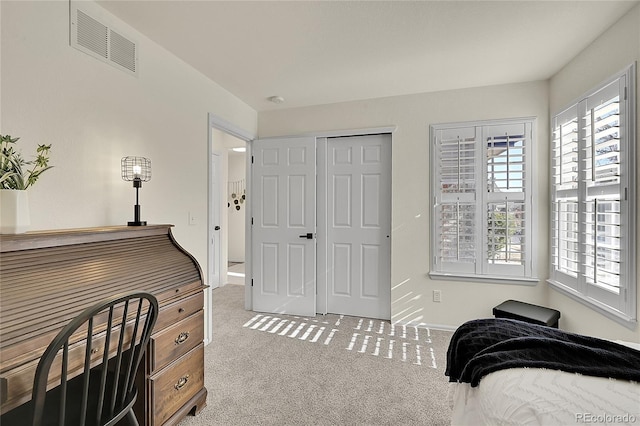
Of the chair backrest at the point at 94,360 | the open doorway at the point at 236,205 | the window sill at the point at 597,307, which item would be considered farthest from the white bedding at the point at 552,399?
the open doorway at the point at 236,205

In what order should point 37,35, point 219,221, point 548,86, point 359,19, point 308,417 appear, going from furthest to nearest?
1. point 219,221
2. point 548,86
3. point 359,19
4. point 308,417
5. point 37,35

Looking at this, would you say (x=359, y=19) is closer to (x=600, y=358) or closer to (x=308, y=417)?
(x=600, y=358)

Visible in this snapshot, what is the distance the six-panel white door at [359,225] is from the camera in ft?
12.0

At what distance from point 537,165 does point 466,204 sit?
737mm

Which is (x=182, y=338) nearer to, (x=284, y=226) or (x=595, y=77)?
(x=284, y=226)

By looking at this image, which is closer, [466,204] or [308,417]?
[308,417]

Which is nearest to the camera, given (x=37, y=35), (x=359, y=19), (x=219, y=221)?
(x=37, y=35)

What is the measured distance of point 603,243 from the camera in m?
2.22

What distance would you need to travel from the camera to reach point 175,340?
1800 mm

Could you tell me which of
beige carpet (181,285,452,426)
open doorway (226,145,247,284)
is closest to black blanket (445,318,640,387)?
beige carpet (181,285,452,426)

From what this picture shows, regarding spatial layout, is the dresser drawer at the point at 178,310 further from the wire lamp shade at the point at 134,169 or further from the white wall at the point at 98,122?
the wire lamp shade at the point at 134,169

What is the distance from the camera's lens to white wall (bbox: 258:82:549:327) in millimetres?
3166

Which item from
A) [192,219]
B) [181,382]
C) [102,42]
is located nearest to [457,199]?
[192,219]

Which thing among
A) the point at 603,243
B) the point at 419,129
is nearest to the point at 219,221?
the point at 419,129
